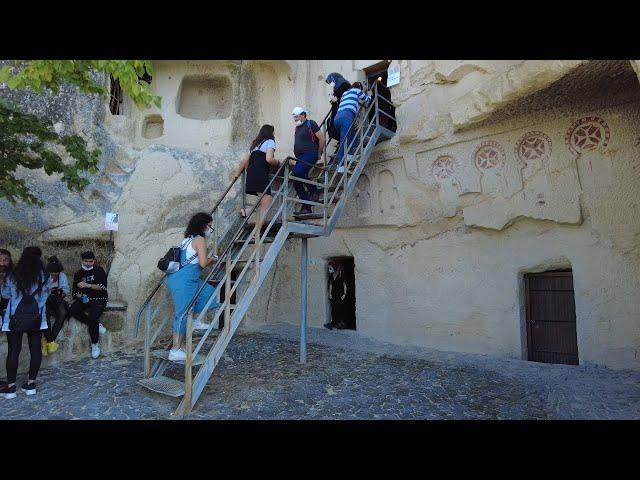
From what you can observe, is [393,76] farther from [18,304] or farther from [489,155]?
[18,304]

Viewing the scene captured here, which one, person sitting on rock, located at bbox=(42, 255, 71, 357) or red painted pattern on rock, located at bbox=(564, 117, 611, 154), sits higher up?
red painted pattern on rock, located at bbox=(564, 117, 611, 154)

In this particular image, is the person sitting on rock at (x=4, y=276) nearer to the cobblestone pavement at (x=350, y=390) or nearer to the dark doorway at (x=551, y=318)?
the cobblestone pavement at (x=350, y=390)

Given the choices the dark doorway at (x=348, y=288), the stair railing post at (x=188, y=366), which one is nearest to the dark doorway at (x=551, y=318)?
the dark doorway at (x=348, y=288)

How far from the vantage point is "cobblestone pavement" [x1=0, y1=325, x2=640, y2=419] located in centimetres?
520

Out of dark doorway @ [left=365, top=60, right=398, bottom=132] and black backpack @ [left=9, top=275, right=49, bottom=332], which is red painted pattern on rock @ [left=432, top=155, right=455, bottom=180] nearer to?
dark doorway @ [left=365, top=60, right=398, bottom=132]

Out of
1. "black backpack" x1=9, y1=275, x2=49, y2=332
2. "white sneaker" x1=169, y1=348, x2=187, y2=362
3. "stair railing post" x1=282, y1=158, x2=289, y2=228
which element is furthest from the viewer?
"stair railing post" x1=282, y1=158, x2=289, y2=228

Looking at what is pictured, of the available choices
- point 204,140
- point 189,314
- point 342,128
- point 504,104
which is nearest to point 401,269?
point 342,128

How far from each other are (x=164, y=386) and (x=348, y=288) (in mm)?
5716

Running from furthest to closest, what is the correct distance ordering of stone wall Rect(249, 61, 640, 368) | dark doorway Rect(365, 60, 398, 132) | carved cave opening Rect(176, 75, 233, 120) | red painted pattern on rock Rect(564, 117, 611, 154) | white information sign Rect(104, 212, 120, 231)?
carved cave opening Rect(176, 75, 233, 120) < dark doorway Rect(365, 60, 398, 132) < white information sign Rect(104, 212, 120, 231) < red painted pattern on rock Rect(564, 117, 611, 154) < stone wall Rect(249, 61, 640, 368)

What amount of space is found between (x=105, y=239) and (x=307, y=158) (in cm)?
450

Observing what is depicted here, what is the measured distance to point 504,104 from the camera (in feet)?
24.4

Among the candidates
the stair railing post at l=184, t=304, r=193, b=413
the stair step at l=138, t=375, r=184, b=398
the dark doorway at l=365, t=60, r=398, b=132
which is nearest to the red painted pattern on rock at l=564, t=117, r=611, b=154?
the dark doorway at l=365, t=60, r=398, b=132

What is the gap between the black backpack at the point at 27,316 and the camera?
5711 mm

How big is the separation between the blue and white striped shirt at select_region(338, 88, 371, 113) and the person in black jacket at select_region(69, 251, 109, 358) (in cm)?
490
